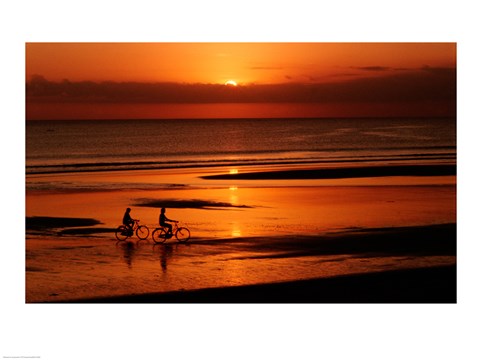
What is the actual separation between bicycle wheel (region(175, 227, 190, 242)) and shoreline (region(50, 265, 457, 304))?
293 centimetres

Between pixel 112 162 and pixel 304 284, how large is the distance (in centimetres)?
2230

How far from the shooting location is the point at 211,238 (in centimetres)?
1491

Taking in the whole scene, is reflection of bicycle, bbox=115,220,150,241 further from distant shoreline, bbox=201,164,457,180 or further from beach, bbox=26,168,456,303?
distant shoreline, bbox=201,164,457,180

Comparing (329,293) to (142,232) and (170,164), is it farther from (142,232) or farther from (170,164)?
(170,164)

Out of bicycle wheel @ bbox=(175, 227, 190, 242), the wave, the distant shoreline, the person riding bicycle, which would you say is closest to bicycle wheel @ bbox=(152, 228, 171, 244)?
bicycle wheel @ bbox=(175, 227, 190, 242)

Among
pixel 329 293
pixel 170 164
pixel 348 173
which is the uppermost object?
pixel 170 164

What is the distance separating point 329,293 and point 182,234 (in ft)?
13.0

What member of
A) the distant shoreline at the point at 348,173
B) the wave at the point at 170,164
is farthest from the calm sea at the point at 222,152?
the distant shoreline at the point at 348,173

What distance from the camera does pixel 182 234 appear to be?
14945 millimetres

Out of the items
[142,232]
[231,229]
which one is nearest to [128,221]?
[142,232]

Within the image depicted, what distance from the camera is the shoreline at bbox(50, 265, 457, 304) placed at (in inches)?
461

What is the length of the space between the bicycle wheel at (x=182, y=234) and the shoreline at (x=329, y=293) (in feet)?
9.62

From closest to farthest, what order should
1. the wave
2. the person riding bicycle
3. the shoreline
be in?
the shoreline → the person riding bicycle → the wave
